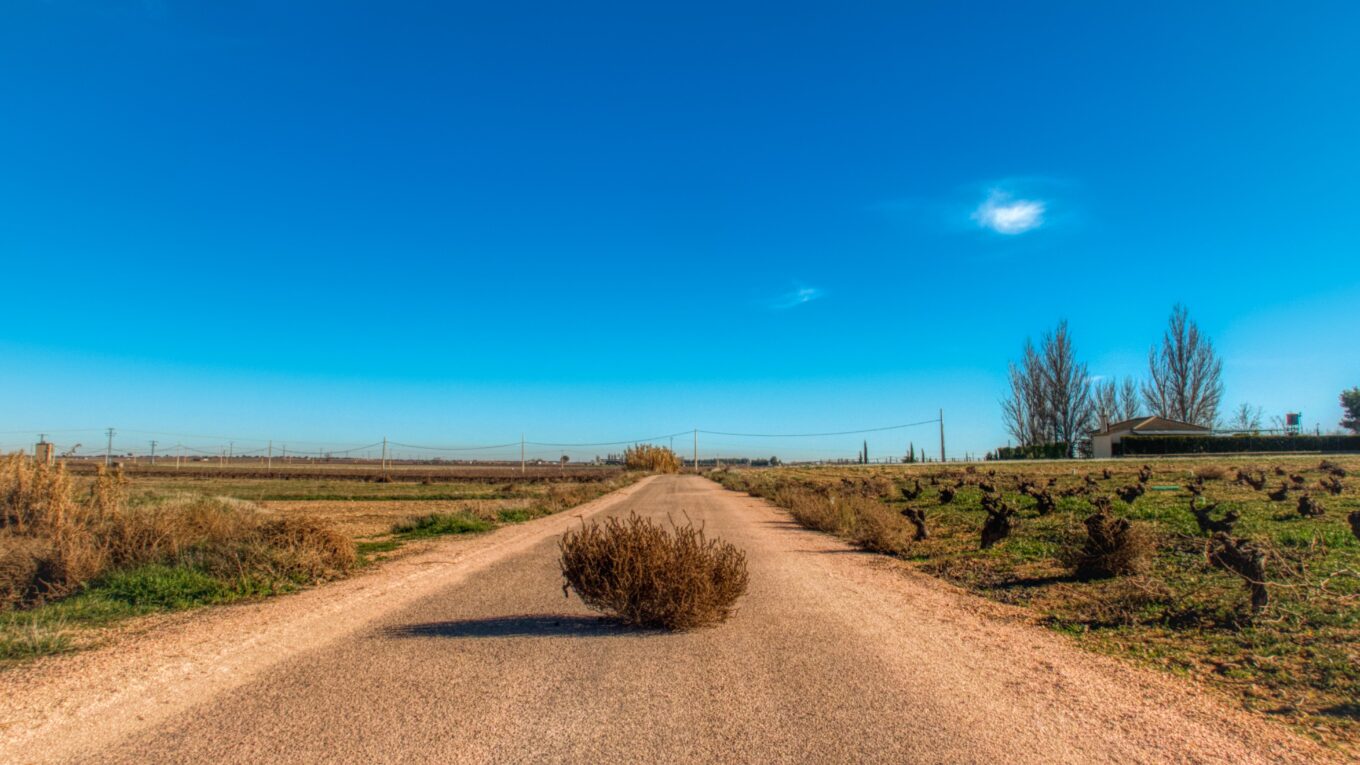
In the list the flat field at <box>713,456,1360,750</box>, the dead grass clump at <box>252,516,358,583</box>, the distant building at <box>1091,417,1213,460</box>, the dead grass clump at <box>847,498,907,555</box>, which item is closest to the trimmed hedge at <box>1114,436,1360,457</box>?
the distant building at <box>1091,417,1213,460</box>

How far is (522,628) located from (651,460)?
108 metres

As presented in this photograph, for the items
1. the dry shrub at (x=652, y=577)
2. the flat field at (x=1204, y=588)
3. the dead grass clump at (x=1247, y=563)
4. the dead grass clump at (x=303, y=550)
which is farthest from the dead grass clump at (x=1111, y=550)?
the dead grass clump at (x=303, y=550)

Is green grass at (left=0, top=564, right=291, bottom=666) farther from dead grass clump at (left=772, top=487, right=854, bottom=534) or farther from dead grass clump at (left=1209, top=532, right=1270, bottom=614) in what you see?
dead grass clump at (left=772, top=487, right=854, bottom=534)

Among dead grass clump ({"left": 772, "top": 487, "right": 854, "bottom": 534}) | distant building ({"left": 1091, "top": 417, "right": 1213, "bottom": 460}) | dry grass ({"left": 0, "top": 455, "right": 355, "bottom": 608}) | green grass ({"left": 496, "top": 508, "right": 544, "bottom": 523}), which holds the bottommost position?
green grass ({"left": 496, "top": 508, "right": 544, "bottom": 523})

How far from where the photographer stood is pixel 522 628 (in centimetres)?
725

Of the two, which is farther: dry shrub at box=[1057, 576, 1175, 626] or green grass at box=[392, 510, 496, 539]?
green grass at box=[392, 510, 496, 539]

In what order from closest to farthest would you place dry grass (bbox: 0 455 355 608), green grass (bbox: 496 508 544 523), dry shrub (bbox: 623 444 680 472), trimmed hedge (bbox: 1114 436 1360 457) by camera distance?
dry grass (bbox: 0 455 355 608) < green grass (bbox: 496 508 544 523) < trimmed hedge (bbox: 1114 436 1360 457) < dry shrub (bbox: 623 444 680 472)

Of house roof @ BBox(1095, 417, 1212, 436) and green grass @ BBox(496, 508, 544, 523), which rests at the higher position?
house roof @ BBox(1095, 417, 1212, 436)

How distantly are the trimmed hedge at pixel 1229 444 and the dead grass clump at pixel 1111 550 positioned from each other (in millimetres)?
44087

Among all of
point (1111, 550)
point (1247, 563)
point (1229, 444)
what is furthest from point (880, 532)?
point (1229, 444)

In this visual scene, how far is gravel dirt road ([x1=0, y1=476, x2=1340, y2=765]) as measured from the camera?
406 cm

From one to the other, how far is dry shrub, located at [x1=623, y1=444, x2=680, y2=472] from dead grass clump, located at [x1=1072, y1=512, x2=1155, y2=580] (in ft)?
335

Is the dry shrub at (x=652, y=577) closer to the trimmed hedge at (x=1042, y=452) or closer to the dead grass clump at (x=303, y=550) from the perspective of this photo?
the dead grass clump at (x=303, y=550)

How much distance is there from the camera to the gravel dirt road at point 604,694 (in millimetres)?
4059
